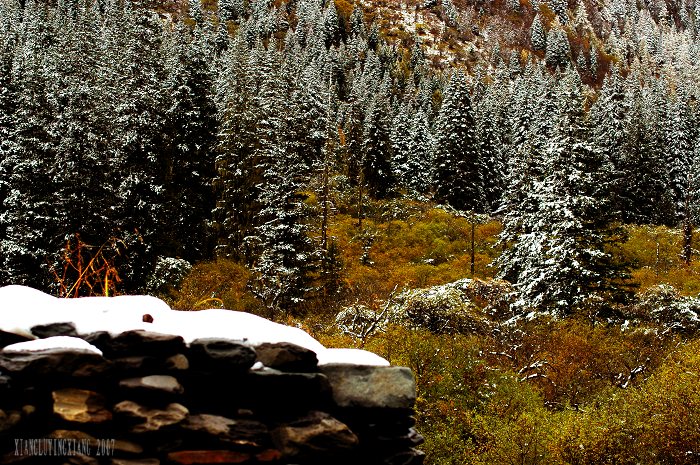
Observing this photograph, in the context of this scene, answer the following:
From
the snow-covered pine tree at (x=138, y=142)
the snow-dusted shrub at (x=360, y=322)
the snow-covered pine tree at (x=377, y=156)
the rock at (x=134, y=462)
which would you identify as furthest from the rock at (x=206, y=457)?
the snow-covered pine tree at (x=377, y=156)

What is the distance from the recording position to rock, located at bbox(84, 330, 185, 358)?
15.0 ft

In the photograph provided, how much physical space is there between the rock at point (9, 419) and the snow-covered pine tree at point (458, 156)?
5321 cm

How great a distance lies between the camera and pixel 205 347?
4738mm

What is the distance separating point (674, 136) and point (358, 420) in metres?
72.8

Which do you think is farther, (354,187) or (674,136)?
(674,136)

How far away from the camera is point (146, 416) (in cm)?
436

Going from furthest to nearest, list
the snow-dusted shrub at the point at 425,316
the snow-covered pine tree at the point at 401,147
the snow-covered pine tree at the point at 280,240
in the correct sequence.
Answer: the snow-covered pine tree at the point at 401,147
the snow-covered pine tree at the point at 280,240
the snow-dusted shrub at the point at 425,316

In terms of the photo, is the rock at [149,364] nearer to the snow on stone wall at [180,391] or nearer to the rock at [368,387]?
the snow on stone wall at [180,391]

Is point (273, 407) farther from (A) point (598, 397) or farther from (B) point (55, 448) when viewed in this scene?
(A) point (598, 397)

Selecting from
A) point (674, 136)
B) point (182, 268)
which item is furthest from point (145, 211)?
point (674, 136)

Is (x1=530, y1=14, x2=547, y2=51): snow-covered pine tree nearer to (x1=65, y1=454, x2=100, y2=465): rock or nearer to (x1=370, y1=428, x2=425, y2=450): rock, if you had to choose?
(x1=370, y1=428, x2=425, y2=450): rock

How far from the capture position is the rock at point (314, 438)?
469 centimetres

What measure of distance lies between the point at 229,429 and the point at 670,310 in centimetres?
2193

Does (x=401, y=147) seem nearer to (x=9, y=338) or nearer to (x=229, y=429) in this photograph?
(x=229, y=429)
